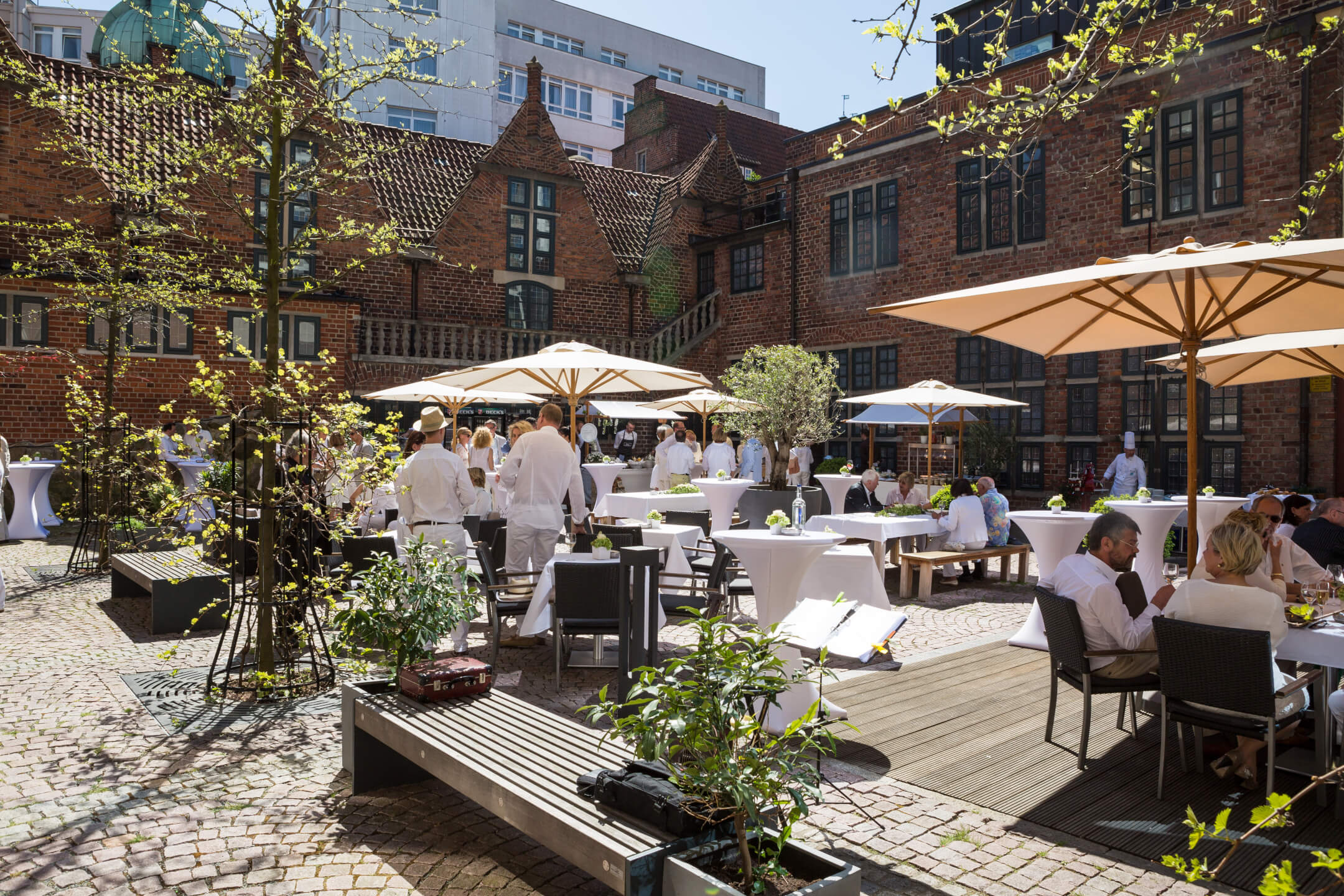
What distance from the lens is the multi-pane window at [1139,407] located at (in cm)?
1559

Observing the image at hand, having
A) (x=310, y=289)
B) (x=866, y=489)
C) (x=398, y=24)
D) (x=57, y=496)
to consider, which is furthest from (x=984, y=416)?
(x=398, y=24)

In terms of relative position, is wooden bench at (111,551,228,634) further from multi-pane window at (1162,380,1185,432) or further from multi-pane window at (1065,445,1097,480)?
multi-pane window at (1162,380,1185,432)

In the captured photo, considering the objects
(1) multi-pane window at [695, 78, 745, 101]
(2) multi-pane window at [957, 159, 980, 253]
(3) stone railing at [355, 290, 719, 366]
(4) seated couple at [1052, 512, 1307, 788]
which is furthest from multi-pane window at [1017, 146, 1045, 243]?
(1) multi-pane window at [695, 78, 745, 101]

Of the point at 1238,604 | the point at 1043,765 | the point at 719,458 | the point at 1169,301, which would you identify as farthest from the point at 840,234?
the point at 1238,604

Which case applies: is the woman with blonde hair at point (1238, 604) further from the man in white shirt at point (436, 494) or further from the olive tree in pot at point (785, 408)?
the olive tree in pot at point (785, 408)

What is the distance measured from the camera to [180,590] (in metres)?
7.93

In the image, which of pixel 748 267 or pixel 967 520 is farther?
pixel 748 267

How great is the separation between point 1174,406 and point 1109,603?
12180 millimetres

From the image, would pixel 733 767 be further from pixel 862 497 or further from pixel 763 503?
pixel 763 503

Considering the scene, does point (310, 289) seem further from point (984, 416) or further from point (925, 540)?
point (984, 416)

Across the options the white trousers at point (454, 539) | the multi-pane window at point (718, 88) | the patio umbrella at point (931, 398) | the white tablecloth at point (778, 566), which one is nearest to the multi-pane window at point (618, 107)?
the multi-pane window at point (718, 88)

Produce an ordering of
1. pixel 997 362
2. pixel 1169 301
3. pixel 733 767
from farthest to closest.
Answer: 1. pixel 997 362
2. pixel 1169 301
3. pixel 733 767

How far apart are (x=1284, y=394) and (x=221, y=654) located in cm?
1439

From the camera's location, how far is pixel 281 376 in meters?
6.32
